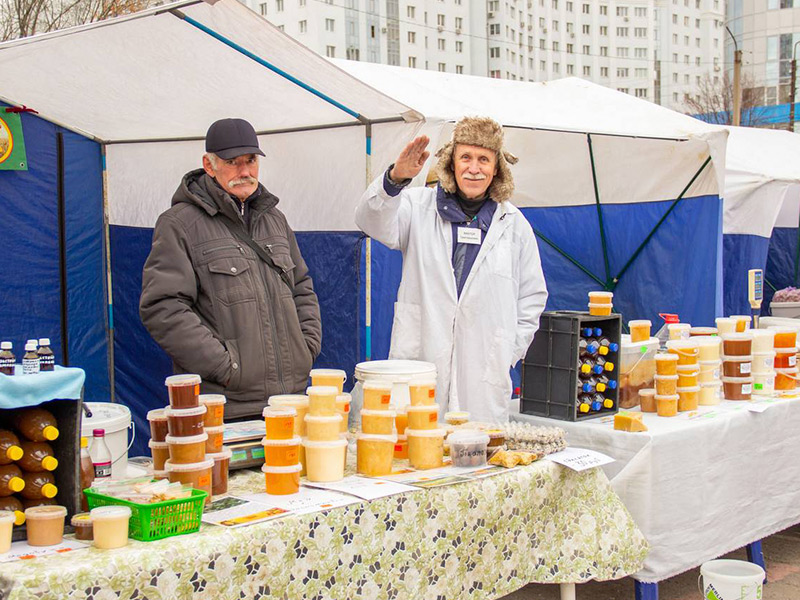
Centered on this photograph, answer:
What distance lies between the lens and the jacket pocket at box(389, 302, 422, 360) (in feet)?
12.1

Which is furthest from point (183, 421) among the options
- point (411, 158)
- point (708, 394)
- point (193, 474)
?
point (708, 394)

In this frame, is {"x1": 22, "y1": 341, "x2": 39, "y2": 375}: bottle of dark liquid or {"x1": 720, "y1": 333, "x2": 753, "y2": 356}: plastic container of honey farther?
{"x1": 720, "y1": 333, "x2": 753, "y2": 356}: plastic container of honey

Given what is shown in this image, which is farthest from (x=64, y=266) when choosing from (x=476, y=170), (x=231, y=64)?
(x=476, y=170)

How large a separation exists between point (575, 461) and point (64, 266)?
3.49m

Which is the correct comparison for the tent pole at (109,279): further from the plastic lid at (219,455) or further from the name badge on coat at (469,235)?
the plastic lid at (219,455)

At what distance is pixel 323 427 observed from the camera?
2.59m

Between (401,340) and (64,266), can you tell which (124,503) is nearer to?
(401,340)

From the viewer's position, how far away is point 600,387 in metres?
3.76

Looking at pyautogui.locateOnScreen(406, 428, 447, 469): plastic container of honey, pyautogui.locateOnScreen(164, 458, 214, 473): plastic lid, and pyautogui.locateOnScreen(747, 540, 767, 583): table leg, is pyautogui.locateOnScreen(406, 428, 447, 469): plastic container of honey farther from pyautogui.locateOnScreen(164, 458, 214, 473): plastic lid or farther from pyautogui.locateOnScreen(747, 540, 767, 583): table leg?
pyautogui.locateOnScreen(747, 540, 767, 583): table leg

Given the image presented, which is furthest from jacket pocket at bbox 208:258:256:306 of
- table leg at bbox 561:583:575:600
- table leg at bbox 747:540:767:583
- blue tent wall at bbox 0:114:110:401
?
table leg at bbox 747:540:767:583

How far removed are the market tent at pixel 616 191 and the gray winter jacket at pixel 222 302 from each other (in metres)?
3.03

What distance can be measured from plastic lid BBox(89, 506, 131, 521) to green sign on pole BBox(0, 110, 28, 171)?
11.2 feet

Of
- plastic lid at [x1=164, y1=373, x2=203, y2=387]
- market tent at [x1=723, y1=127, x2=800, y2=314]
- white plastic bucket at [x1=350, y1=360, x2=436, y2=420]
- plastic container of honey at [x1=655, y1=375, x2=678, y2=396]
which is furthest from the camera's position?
market tent at [x1=723, y1=127, x2=800, y2=314]

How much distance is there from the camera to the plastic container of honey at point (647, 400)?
3.88m
